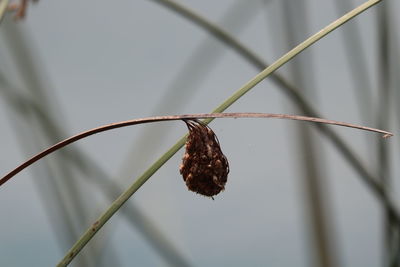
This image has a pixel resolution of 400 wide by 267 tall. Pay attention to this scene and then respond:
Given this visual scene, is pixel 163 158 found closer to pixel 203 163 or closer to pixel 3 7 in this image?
pixel 203 163

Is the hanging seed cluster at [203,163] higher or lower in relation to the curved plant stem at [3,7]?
lower

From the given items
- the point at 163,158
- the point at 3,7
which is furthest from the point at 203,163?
the point at 3,7

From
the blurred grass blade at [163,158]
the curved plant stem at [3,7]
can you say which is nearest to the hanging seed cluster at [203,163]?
the blurred grass blade at [163,158]

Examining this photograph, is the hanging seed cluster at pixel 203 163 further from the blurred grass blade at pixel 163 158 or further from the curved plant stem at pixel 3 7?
the curved plant stem at pixel 3 7

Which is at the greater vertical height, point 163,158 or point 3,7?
point 3,7

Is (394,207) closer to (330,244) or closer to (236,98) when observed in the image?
(330,244)

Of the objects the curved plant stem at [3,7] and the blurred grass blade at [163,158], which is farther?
the curved plant stem at [3,7]

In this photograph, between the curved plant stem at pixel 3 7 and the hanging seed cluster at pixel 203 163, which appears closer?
the hanging seed cluster at pixel 203 163

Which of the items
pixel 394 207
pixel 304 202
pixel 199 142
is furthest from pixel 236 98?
pixel 394 207
